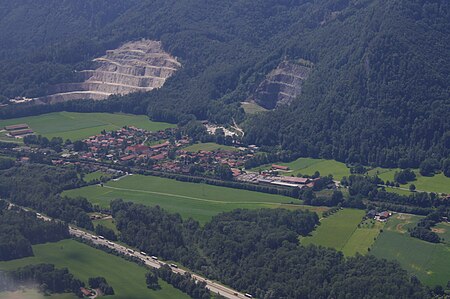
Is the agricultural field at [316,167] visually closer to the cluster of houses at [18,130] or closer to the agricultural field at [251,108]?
the agricultural field at [251,108]

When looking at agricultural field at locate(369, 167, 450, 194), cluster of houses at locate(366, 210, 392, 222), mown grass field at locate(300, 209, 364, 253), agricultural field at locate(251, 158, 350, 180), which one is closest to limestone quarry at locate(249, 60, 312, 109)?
agricultural field at locate(251, 158, 350, 180)

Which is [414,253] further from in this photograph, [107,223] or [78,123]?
[78,123]

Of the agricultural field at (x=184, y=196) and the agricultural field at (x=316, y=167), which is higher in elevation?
the agricultural field at (x=316, y=167)

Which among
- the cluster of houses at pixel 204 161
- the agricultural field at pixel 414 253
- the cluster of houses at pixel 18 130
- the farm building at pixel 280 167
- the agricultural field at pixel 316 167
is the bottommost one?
the agricultural field at pixel 414 253

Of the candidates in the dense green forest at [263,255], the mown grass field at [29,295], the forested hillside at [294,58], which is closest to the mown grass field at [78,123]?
the forested hillside at [294,58]

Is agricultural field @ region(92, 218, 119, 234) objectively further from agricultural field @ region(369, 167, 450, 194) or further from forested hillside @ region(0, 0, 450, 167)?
forested hillside @ region(0, 0, 450, 167)

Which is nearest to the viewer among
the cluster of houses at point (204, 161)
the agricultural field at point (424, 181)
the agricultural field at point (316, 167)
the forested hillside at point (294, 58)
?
the agricultural field at point (424, 181)

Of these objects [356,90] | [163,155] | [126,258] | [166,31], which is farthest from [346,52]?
[126,258]

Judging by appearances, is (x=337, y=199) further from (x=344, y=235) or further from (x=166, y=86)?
(x=166, y=86)

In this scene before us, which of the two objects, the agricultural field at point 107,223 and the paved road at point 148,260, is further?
the agricultural field at point 107,223
